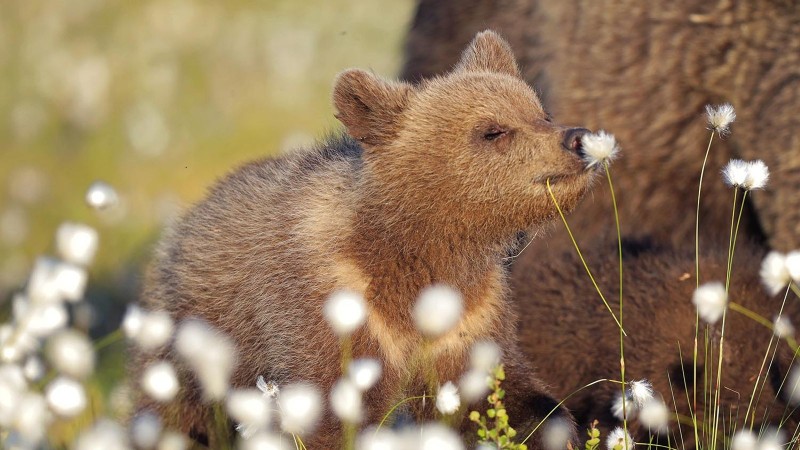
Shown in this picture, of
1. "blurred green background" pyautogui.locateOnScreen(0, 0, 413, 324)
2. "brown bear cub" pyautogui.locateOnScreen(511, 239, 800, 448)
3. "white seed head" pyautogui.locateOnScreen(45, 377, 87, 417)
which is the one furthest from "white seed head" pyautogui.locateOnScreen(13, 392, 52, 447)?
"blurred green background" pyautogui.locateOnScreen(0, 0, 413, 324)

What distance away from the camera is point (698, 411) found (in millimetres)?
5258

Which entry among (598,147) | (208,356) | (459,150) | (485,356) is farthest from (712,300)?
(208,356)

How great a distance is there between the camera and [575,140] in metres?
4.14

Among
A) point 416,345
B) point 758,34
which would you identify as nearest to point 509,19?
point 758,34

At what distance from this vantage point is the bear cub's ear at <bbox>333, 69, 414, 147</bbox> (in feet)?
14.1

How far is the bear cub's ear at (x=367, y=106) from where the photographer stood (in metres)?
4.29

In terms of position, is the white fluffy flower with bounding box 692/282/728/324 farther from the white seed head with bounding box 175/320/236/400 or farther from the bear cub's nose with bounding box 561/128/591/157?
the white seed head with bounding box 175/320/236/400

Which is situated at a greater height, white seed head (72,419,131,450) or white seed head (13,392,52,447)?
white seed head (72,419,131,450)

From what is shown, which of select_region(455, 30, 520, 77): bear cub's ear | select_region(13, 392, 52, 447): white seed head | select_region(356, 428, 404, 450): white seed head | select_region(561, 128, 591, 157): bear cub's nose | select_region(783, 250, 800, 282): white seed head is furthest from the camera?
select_region(455, 30, 520, 77): bear cub's ear

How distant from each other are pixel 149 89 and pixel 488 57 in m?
10.9

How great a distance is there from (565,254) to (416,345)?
202cm

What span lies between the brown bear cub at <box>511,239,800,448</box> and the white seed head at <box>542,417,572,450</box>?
2.32ft

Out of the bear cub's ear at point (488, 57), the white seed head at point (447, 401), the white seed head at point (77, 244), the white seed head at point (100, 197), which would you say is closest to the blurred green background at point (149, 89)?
the white seed head at point (100, 197)

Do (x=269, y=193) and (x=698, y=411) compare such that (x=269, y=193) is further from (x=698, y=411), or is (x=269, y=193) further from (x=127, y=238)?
(x=127, y=238)
